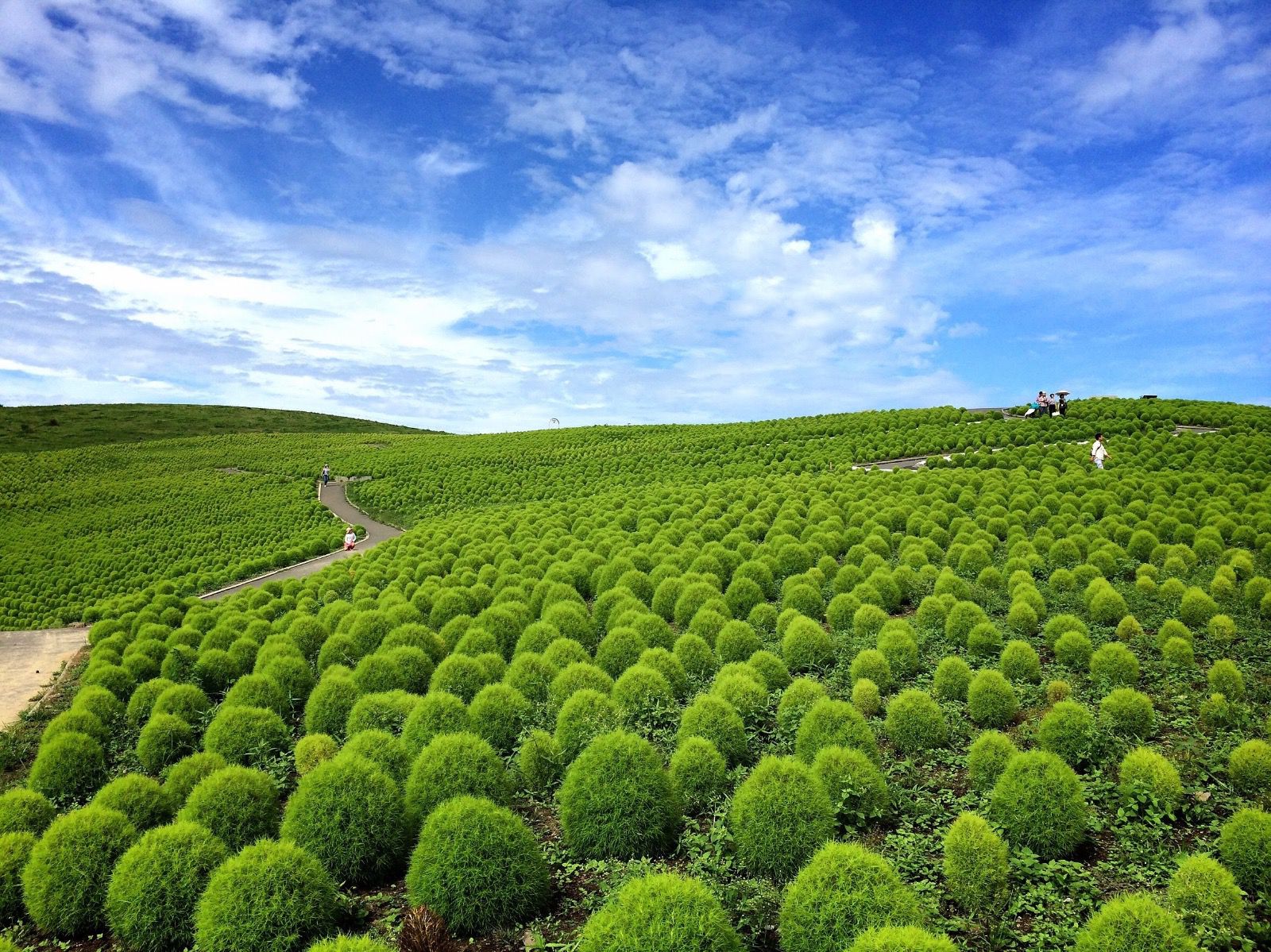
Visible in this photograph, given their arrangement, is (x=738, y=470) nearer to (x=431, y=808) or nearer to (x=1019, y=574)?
(x=1019, y=574)

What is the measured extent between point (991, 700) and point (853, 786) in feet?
12.5

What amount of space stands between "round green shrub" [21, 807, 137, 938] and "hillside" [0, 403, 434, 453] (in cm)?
9694

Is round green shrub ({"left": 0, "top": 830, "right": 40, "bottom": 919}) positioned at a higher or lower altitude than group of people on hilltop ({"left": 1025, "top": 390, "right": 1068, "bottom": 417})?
lower

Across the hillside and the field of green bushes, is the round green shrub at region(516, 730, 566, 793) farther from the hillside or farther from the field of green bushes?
the hillside

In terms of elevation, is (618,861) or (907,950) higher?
(907,950)

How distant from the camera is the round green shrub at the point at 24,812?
32.1 ft

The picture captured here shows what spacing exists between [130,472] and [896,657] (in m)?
72.4

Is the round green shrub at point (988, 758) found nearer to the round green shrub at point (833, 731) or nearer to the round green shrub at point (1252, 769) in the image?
the round green shrub at point (833, 731)

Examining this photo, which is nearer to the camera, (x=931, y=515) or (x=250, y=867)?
(x=250, y=867)

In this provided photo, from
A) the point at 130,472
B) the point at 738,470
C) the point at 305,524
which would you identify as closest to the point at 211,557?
the point at 305,524

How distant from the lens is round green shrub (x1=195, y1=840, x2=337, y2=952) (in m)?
6.79

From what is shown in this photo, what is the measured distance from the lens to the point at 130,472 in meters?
65.2

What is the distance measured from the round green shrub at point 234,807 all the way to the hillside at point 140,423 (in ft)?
319

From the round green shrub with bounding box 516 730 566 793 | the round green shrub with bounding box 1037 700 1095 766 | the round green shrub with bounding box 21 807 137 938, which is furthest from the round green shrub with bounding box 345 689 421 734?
the round green shrub with bounding box 1037 700 1095 766
